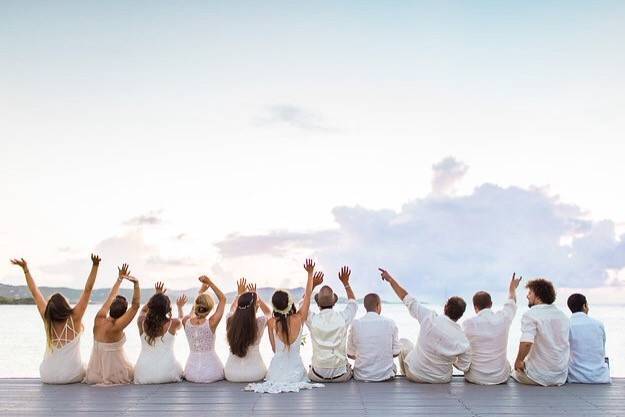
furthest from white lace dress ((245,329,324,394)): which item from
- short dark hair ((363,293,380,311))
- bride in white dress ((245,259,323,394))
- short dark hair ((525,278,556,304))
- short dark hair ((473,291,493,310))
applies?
short dark hair ((525,278,556,304))

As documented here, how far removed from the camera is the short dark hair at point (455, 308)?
7.94 m

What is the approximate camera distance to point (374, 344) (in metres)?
8.23

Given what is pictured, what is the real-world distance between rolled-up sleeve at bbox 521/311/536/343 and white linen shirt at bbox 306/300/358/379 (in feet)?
6.04

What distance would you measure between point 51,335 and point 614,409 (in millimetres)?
5867

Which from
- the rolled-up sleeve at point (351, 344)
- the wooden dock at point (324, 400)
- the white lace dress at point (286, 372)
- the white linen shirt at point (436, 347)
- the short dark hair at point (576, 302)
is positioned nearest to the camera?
the wooden dock at point (324, 400)

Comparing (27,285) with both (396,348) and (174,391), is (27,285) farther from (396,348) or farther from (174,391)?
(396,348)

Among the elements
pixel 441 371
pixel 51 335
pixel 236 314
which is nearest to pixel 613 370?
pixel 441 371

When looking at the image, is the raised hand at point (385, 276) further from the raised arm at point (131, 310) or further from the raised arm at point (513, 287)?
the raised arm at point (131, 310)

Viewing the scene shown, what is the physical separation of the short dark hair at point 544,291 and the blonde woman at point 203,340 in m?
3.47

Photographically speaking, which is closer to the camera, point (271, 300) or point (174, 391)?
point (174, 391)

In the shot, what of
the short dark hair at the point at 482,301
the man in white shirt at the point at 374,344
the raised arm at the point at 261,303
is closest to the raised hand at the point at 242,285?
the raised arm at the point at 261,303

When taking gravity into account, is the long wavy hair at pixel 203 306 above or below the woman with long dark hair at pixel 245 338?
above

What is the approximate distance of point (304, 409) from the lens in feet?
22.0

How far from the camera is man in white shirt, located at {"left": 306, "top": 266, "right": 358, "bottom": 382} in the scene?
26.7 ft
